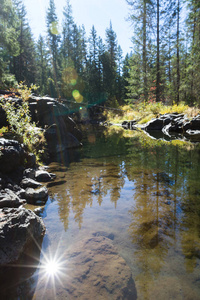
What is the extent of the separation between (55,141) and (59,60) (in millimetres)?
37994

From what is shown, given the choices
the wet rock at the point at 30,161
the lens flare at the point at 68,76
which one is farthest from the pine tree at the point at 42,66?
the wet rock at the point at 30,161

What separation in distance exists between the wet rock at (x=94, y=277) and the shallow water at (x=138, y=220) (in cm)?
4

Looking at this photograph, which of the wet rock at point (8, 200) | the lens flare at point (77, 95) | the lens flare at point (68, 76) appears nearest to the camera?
the wet rock at point (8, 200)

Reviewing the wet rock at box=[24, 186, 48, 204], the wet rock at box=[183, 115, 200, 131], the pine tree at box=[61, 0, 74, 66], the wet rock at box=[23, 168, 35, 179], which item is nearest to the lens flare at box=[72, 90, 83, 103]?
the pine tree at box=[61, 0, 74, 66]

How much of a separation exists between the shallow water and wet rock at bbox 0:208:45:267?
0.96ft

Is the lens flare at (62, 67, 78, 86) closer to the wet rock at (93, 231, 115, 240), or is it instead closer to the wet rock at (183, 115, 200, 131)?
the wet rock at (183, 115, 200, 131)

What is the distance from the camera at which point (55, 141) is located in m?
8.80

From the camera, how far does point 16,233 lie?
2.21 meters

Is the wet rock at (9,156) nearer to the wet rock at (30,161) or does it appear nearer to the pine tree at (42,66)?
the wet rock at (30,161)

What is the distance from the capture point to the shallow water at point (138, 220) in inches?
75.5

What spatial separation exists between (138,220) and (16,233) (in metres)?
1.78

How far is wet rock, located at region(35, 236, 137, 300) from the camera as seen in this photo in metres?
1.81

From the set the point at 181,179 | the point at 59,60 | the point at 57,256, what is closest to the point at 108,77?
the point at 59,60

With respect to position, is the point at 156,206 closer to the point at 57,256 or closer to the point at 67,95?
the point at 57,256
